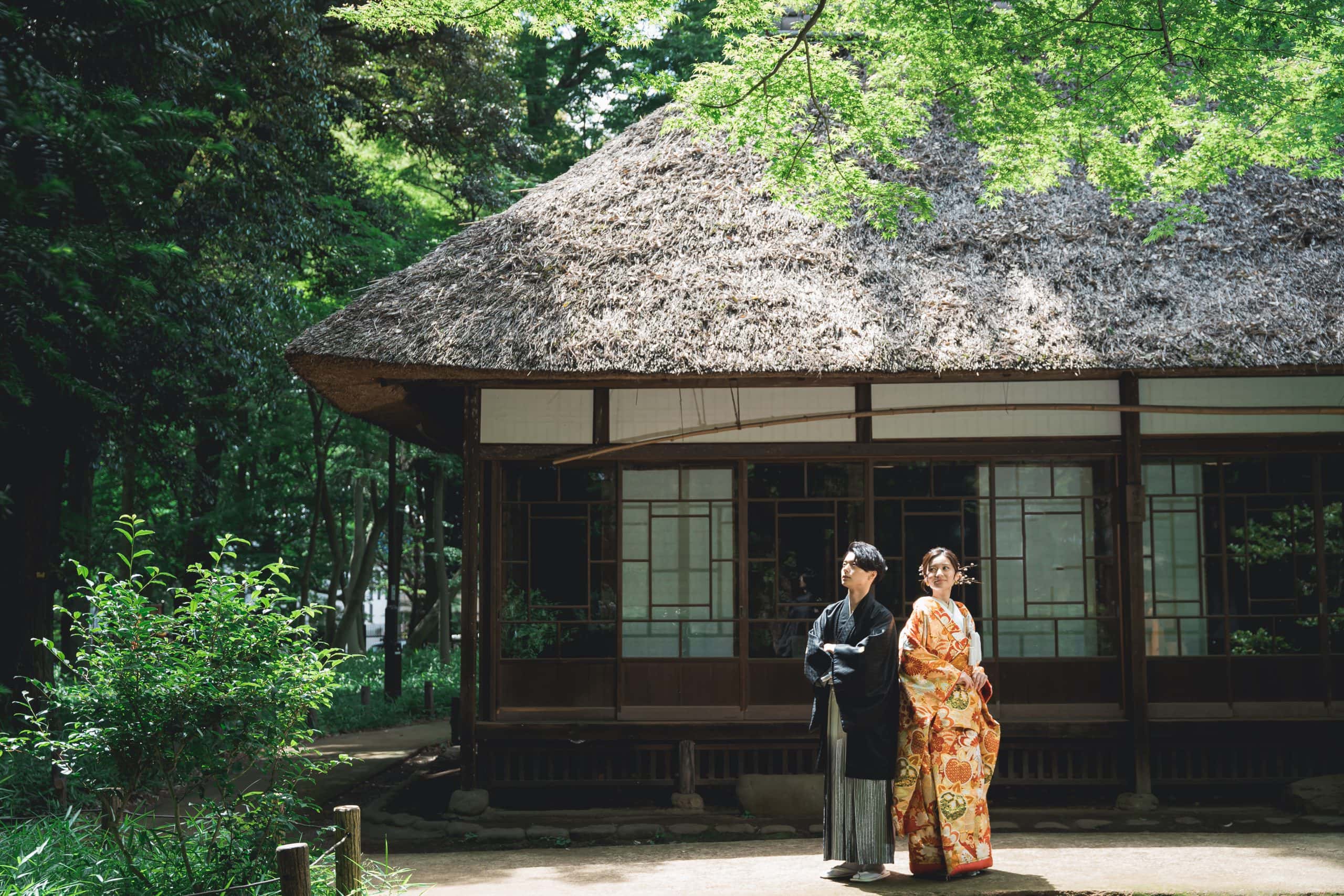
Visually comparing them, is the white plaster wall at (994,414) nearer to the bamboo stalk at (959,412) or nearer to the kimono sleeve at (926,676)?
the bamboo stalk at (959,412)

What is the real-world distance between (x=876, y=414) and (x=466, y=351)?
2.89 metres

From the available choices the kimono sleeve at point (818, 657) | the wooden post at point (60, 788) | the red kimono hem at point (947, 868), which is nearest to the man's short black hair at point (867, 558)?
the kimono sleeve at point (818, 657)

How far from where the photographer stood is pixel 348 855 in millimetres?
4129

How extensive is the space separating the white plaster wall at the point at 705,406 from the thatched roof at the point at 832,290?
0.74m

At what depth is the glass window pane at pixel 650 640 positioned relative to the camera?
9.27 m

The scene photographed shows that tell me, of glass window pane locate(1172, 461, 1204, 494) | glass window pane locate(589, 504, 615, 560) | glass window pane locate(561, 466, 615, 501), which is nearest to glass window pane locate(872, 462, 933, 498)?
glass window pane locate(1172, 461, 1204, 494)

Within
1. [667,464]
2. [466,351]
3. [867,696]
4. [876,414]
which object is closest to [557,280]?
[466,351]

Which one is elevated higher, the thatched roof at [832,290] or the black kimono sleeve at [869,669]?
the thatched roof at [832,290]

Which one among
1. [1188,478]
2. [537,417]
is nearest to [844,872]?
[537,417]

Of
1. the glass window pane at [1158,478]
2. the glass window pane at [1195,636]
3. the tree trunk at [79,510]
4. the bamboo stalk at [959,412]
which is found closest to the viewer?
the bamboo stalk at [959,412]

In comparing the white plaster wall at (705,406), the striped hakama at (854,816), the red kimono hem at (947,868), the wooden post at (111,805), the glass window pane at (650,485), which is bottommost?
the red kimono hem at (947,868)

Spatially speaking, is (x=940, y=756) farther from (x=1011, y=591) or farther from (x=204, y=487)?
(x=204, y=487)

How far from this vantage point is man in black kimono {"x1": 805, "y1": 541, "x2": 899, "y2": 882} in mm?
5074

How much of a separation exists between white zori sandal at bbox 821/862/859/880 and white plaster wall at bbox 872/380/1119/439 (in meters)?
3.59
